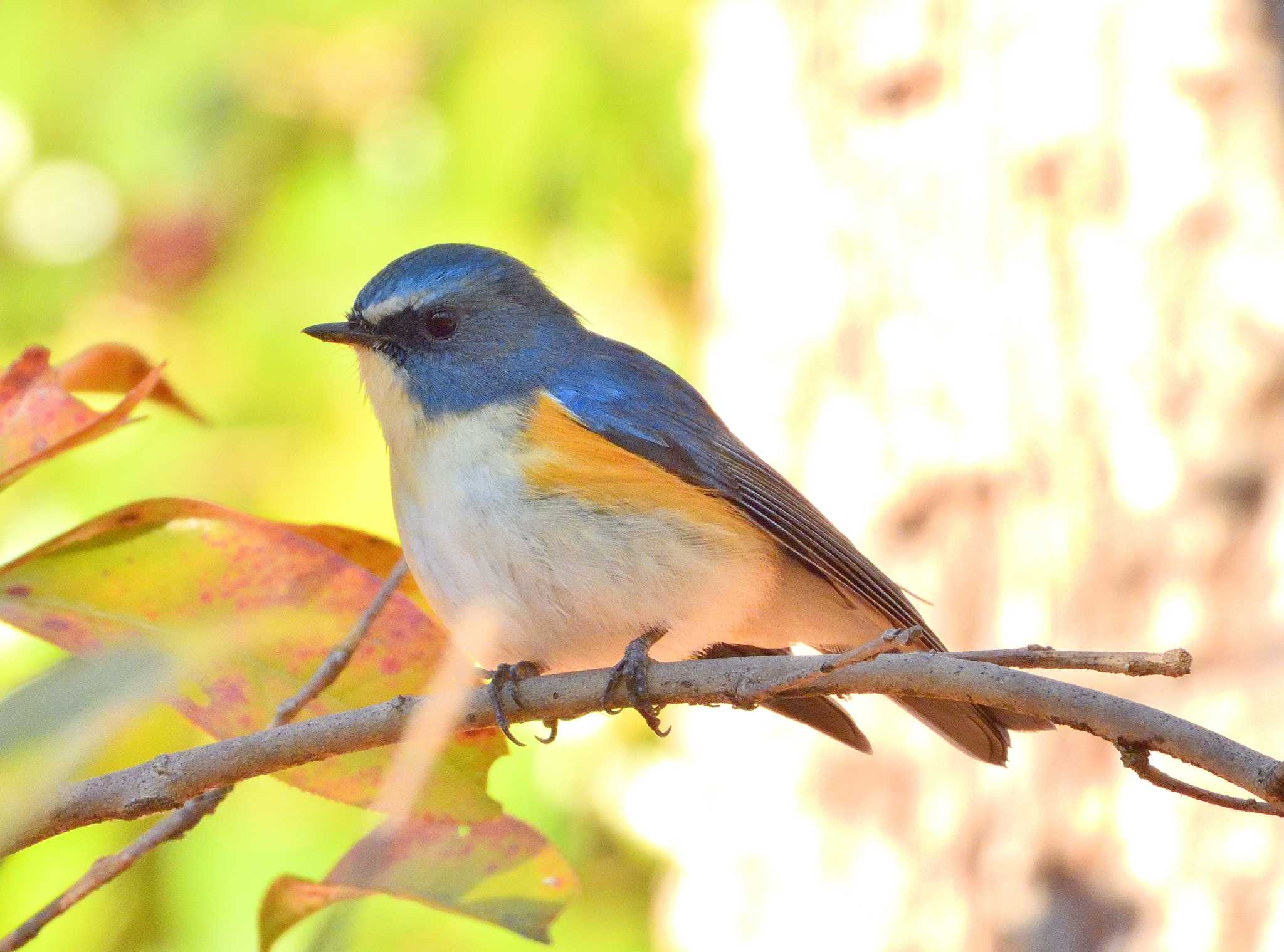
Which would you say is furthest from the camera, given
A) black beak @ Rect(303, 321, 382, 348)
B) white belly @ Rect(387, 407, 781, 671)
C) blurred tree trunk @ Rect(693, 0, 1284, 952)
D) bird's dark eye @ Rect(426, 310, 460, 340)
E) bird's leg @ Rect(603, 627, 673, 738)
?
blurred tree trunk @ Rect(693, 0, 1284, 952)

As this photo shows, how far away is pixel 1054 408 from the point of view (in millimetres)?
3525

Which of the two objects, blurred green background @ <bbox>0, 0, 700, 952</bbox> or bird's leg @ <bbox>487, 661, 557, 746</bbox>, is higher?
blurred green background @ <bbox>0, 0, 700, 952</bbox>

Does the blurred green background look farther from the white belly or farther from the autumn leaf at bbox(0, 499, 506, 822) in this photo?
the autumn leaf at bbox(0, 499, 506, 822)

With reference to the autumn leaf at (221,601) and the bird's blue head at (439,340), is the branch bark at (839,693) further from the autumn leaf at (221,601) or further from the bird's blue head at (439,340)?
the bird's blue head at (439,340)

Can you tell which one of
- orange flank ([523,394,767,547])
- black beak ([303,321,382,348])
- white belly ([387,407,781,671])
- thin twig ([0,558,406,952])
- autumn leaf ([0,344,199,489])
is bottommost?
thin twig ([0,558,406,952])

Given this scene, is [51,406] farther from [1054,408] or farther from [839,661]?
[1054,408]

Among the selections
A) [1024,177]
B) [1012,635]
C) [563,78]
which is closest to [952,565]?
[1012,635]

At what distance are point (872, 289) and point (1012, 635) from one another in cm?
102

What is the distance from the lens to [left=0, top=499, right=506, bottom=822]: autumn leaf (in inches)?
53.2

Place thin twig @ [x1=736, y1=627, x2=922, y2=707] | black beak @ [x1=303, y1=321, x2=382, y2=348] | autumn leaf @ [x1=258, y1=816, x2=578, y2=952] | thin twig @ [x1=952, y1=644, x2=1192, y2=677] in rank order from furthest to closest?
black beak @ [x1=303, y1=321, x2=382, y2=348]
autumn leaf @ [x1=258, y1=816, x2=578, y2=952]
thin twig @ [x1=736, y1=627, x2=922, y2=707]
thin twig @ [x1=952, y1=644, x2=1192, y2=677]

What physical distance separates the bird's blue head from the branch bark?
3.09 ft

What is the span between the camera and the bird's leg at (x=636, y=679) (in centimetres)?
160

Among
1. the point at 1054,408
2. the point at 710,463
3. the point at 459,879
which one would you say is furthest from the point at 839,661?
A: the point at 1054,408

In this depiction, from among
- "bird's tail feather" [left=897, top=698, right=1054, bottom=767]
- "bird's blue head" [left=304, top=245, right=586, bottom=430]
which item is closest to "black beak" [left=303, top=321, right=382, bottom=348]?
"bird's blue head" [left=304, top=245, right=586, bottom=430]
